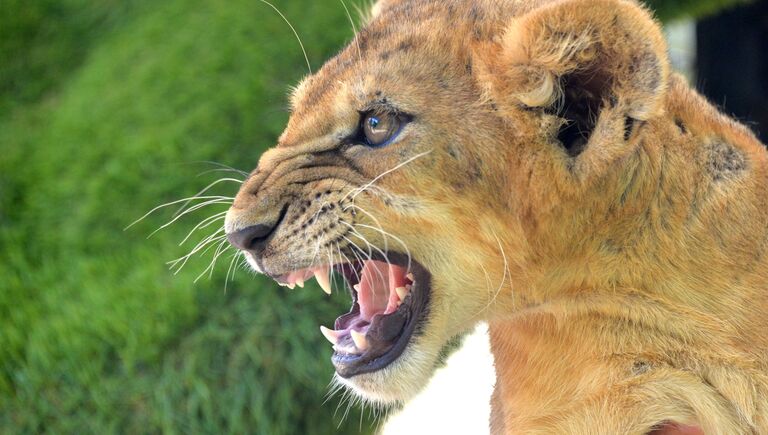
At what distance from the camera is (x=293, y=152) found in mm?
2295

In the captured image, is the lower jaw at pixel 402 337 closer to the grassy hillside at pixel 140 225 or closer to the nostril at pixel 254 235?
the nostril at pixel 254 235

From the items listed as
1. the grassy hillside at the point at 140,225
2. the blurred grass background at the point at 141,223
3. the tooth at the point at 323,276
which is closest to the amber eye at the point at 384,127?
the tooth at the point at 323,276

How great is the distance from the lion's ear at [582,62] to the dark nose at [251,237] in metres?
0.63

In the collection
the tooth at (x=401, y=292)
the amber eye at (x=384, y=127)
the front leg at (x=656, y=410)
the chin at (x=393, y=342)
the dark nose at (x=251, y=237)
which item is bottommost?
the front leg at (x=656, y=410)

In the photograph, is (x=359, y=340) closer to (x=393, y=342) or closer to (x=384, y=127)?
(x=393, y=342)

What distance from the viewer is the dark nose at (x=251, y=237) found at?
2201mm

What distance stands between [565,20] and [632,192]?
423mm

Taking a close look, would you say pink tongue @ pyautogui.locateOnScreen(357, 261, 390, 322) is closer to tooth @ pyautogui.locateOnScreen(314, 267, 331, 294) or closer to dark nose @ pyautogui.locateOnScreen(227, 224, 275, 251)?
tooth @ pyautogui.locateOnScreen(314, 267, 331, 294)

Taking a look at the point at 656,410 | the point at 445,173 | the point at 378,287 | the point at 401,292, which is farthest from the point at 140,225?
the point at 656,410

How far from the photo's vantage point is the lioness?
212 cm

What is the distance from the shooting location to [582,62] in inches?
80.4

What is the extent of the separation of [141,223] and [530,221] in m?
3.61

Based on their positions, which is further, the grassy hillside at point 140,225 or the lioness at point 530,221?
the grassy hillside at point 140,225

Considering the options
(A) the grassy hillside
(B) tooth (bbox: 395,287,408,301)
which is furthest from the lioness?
(A) the grassy hillside
